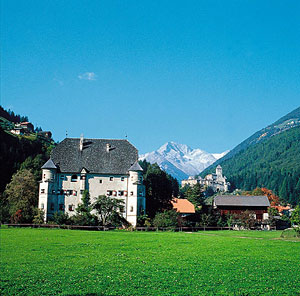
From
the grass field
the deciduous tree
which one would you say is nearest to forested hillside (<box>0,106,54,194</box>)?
the deciduous tree

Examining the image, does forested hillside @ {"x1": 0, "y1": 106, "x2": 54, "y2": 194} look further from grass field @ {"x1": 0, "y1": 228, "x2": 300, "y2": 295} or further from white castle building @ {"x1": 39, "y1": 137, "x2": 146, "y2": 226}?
grass field @ {"x1": 0, "y1": 228, "x2": 300, "y2": 295}

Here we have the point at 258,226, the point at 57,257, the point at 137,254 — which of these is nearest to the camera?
the point at 57,257

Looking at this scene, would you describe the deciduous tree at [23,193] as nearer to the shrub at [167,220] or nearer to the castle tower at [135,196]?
the castle tower at [135,196]

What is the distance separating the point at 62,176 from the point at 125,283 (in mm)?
59794

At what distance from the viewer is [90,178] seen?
246 feet

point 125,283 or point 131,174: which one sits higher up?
point 131,174

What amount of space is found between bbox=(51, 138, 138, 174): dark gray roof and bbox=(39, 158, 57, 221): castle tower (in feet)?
7.63

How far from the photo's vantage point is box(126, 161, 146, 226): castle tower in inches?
2832

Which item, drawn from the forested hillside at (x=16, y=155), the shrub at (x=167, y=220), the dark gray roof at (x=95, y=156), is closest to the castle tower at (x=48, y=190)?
the dark gray roof at (x=95, y=156)

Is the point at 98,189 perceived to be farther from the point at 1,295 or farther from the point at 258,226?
the point at 1,295

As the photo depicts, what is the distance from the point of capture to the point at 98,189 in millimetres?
74625

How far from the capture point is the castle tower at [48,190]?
71500 mm

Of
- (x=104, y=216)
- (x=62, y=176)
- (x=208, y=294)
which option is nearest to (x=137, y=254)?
(x=208, y=294)

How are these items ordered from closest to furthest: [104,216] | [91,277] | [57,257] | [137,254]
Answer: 1. [91,277]
2. [57,257]
3. [137,254]
4. [104,216]
